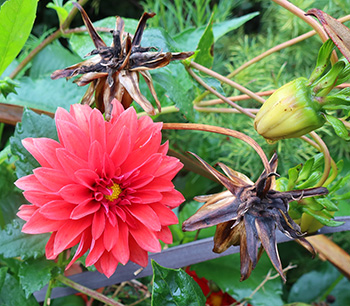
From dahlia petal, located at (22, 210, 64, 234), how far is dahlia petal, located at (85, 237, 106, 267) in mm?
27

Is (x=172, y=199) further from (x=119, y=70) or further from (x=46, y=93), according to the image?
(x=46, y=93)

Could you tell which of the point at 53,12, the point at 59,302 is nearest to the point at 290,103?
the point at 59,302

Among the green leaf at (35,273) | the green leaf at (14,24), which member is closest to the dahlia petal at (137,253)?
the green leaf at (35,273)

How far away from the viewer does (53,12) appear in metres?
0.75

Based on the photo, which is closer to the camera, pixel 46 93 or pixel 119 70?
pixel 119 70

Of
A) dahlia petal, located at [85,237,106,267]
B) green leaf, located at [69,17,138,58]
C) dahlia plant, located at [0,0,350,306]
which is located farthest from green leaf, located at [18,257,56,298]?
green leaf, located at [69,17,138,58]

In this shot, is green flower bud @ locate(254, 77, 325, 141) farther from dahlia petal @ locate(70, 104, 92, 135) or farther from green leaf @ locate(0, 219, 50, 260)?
green leaf @ locate(0, 219, 50, 260)

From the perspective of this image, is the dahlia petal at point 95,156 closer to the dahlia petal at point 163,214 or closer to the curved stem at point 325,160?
the dahlia petal at point 163,214

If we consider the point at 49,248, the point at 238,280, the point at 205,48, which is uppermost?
the point at 205,48

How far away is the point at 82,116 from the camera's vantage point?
0.27 meters

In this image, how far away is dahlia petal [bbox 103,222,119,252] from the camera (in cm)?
26

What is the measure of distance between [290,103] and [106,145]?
0.13m

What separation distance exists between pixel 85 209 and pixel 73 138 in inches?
1.9

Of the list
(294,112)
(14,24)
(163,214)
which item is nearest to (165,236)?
(163,214)
